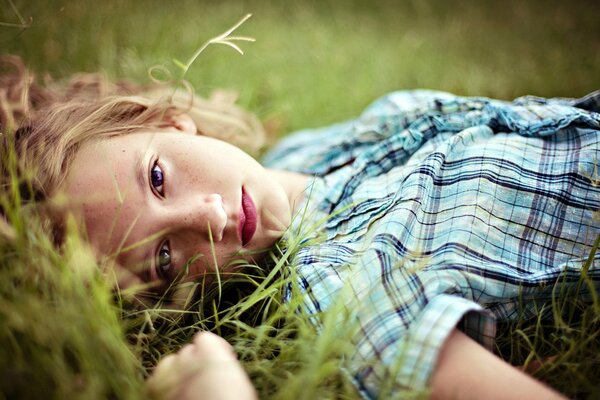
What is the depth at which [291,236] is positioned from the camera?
125 cm

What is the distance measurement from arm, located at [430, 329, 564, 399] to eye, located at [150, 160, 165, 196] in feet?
2.73

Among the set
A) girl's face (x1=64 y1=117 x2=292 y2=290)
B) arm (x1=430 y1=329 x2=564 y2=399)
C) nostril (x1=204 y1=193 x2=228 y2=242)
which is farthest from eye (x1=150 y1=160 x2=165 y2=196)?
arm (x1=430 y1=329 x2=564 y2=399)

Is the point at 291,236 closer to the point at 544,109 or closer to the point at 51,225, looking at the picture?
the point at 51,225

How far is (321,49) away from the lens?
3432 mm

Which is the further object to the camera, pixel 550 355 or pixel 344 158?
pixel 344 158

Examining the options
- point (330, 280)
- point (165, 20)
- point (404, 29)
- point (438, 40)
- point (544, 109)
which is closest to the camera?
point (330, 280)

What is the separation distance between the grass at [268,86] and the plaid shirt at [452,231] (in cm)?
9

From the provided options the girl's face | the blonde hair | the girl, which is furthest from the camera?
the blonde hair

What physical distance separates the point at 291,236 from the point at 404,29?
11.0ft

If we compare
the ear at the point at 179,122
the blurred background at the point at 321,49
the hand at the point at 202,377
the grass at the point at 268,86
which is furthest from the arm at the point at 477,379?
the blurred background at the point at 321,49

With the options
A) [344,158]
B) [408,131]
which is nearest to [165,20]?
[344,158]

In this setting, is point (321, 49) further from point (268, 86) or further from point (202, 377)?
point (202, 377)

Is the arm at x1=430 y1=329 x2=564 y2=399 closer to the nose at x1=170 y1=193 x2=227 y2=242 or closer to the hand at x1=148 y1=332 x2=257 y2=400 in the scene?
the hand at x1=148 y1=332 x2=257 y2=400

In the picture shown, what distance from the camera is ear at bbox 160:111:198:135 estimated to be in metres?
1.64
